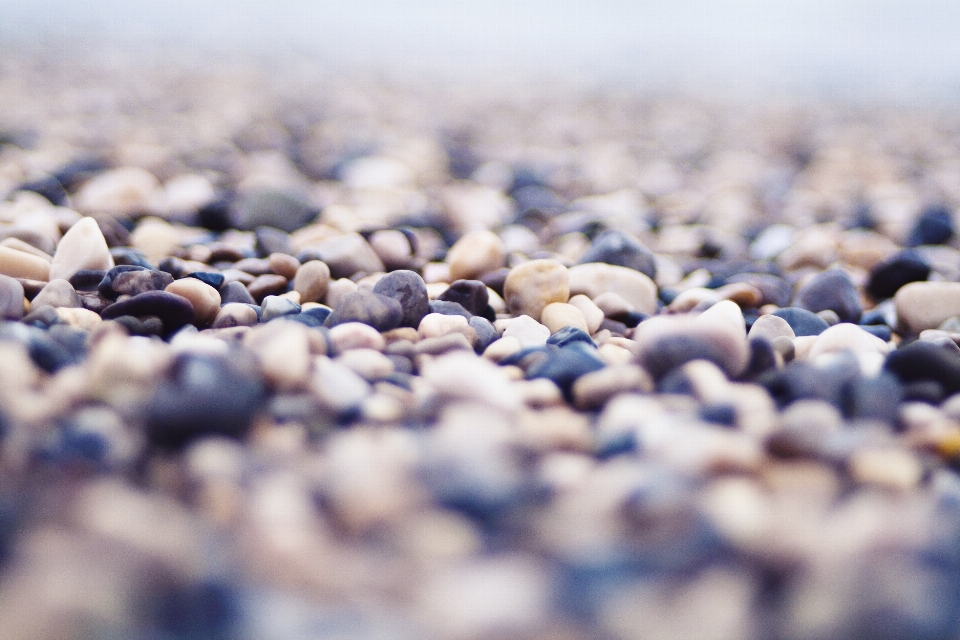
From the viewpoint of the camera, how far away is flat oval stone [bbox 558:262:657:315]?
132cm

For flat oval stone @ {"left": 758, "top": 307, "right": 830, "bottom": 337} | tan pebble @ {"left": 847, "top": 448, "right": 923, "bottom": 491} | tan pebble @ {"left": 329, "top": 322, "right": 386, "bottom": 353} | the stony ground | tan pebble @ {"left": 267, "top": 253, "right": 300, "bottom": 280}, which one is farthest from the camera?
tan pebble @ {"left": 267, "top": 253, "right": 300, "bottom": 280}

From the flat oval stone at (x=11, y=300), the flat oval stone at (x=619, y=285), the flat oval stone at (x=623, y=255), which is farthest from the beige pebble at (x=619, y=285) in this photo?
the flat oval stone at (x=11, y=300)

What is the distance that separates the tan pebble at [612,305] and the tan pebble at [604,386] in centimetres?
41

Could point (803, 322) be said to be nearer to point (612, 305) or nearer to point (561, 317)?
point (612, 305)

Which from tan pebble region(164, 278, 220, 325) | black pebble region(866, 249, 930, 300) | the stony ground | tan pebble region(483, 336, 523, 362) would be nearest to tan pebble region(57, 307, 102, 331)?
the stony ground

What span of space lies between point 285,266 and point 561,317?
57 centimetres

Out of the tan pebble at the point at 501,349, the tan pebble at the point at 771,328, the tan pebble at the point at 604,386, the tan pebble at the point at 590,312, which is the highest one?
the tan pebble at the point at 604,386

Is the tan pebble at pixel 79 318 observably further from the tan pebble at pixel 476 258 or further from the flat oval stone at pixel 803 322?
the flat oval stone at pixel 803 322

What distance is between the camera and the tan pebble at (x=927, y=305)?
122 cm

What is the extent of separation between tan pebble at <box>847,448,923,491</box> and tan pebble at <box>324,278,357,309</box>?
86cm

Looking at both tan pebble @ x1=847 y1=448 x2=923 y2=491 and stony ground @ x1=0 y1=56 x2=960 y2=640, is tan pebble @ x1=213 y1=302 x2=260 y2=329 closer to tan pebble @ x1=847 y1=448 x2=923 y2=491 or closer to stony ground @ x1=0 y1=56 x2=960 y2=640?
stony ground @ x1=0 y1=56 x2=960 y2=640

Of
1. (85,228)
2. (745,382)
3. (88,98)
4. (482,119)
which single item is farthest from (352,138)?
(745,382)

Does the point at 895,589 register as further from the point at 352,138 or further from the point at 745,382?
the point at 352,138

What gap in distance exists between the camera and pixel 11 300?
0.96 m
